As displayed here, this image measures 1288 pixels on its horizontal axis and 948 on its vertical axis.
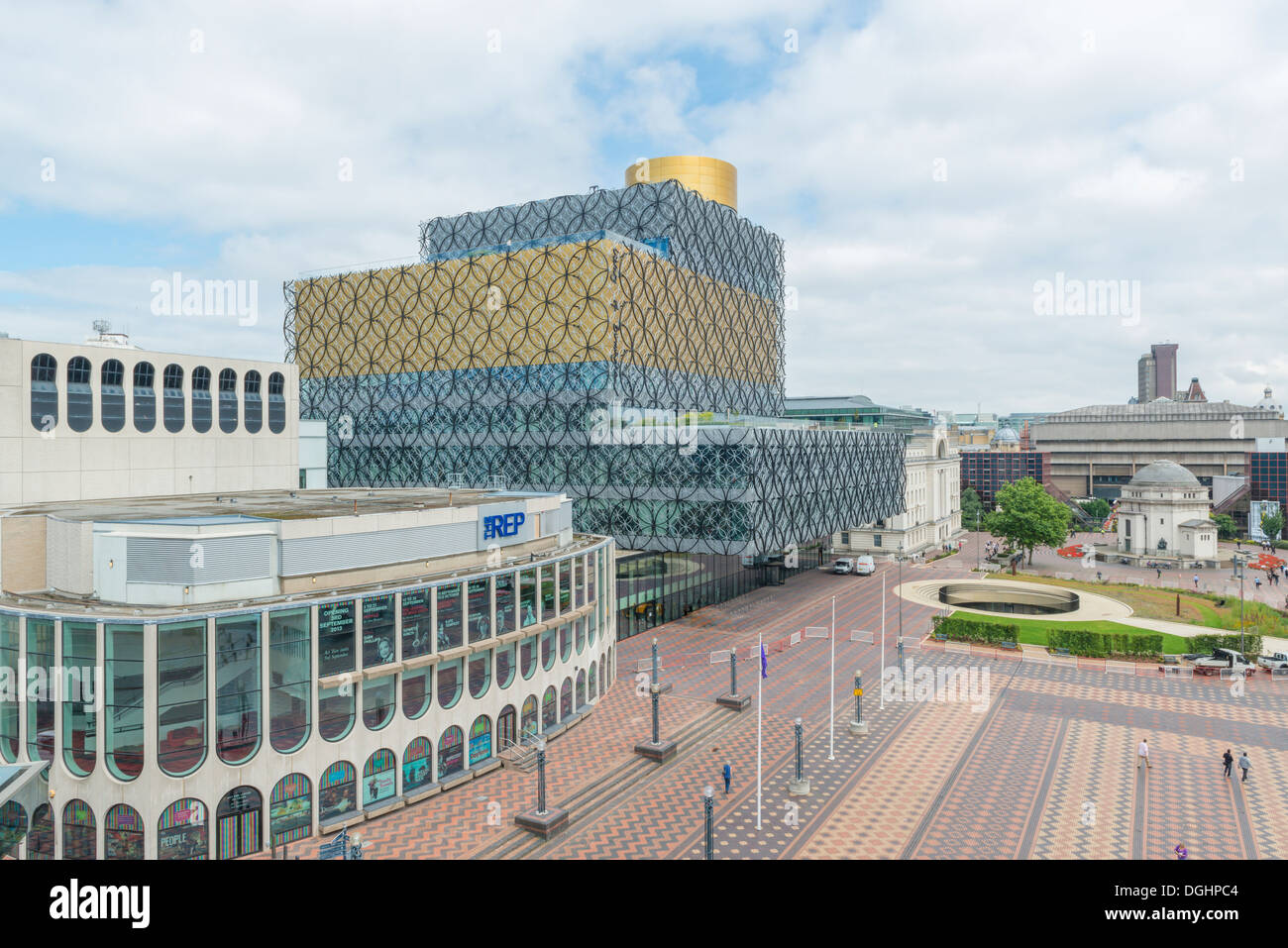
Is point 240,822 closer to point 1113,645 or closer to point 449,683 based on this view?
point 449,683

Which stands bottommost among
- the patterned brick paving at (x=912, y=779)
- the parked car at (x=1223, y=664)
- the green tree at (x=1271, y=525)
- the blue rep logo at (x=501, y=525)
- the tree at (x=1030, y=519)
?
the patterned brick paving at (x=912, y=779)

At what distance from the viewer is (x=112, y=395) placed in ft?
192

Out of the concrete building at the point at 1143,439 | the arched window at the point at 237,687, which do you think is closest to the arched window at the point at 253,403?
the arched window at the point at 237,687

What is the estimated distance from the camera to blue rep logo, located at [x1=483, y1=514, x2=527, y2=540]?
1593 inches

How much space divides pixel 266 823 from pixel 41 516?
17.1 m

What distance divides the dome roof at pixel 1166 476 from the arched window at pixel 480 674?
366 feet

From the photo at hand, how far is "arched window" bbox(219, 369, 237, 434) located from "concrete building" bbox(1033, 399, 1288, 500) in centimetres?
16273

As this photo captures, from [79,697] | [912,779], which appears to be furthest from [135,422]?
[912,779]

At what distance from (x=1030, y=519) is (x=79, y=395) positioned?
99668mm

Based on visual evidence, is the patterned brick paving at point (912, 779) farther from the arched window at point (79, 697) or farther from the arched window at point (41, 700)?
the arched window at point (41, 700)

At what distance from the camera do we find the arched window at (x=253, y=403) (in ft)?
225

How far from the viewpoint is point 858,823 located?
33.4 meters

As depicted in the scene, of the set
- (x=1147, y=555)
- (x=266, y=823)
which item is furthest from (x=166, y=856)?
(x=1147, y=555)

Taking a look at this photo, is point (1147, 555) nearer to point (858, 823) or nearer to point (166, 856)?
point (858, 823)
